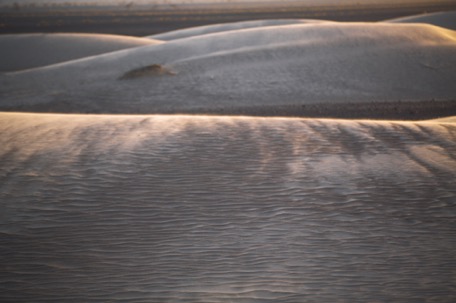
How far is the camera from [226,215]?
17.7 inches

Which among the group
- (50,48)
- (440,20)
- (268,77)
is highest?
(440,20)

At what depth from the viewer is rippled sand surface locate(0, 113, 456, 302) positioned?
37cm

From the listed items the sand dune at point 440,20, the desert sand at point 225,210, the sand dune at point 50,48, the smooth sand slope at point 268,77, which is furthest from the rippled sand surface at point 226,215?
the sand dune at point 440,20

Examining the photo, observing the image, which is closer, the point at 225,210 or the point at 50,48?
the point at 225,210

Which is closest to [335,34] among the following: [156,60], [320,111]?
[320,111]

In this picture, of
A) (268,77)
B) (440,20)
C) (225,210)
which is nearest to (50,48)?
(268,77)

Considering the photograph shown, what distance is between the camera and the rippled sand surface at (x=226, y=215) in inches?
14.5

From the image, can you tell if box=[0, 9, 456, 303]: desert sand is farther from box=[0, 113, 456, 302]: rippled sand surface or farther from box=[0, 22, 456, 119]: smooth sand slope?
box=[0, 22, 456, 119]: smooth sand slope

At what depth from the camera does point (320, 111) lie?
1.97 metres

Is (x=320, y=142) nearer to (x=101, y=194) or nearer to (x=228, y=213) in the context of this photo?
(x=228, y=213)

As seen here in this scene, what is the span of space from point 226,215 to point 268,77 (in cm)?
179

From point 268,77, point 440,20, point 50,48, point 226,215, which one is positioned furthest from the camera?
point 440,20

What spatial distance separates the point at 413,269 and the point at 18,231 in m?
0.43

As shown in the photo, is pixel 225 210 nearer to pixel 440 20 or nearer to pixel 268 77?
pixel 268 77
